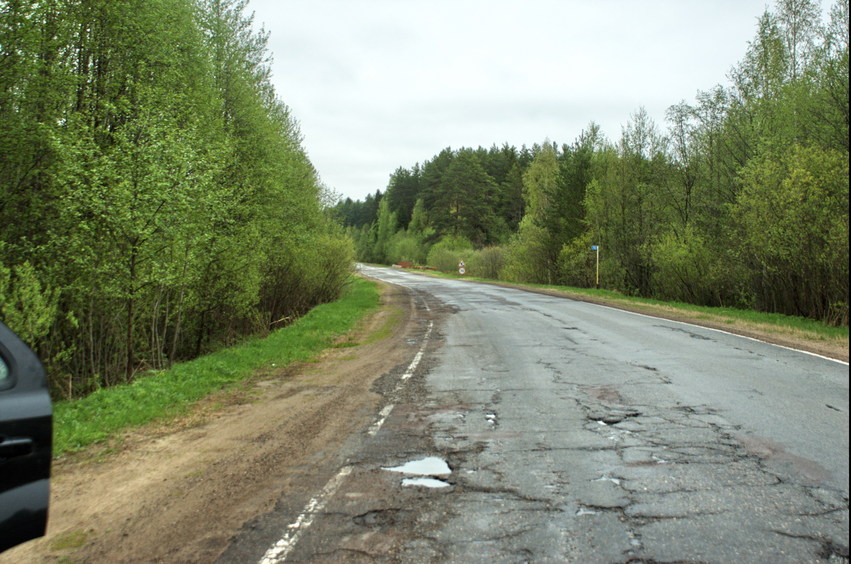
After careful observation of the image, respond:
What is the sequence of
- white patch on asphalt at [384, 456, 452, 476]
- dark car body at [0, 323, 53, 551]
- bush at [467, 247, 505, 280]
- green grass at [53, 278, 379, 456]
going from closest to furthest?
dark car body at [0, 323, 53, 551] < white patch on asphalt at [384, 456, 452, 476] < green grass at [53, 278, 379, 456] < bush at [467, 247, 505, 280]

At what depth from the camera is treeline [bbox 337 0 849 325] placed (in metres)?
15.5

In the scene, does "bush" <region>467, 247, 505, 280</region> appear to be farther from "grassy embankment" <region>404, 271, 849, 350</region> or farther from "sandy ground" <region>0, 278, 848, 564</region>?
"sandy ground" <region>0, 278, 848, 564</region>

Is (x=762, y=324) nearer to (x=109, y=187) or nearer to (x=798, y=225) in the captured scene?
(x=798, y=225)

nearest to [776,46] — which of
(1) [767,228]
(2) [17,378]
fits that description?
(1) [767,228]

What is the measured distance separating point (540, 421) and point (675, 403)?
1.93 m

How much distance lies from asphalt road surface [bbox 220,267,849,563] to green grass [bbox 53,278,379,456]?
9.44 feet

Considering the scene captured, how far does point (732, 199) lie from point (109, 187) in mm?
22412

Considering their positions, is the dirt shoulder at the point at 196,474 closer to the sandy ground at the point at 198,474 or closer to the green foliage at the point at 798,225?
the sandy ground at the point at 198,474

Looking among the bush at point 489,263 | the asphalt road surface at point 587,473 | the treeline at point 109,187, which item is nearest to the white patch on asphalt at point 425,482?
the asphalt road surface at point 587,473

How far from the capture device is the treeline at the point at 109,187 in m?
9.51

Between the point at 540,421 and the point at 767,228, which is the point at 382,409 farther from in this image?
the point at 767,228

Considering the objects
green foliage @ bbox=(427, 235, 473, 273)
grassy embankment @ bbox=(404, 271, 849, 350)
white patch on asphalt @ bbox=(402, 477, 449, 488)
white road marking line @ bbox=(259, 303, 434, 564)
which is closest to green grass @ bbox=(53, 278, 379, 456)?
white road marking line @ bbox=(259, 303, 434, 564)

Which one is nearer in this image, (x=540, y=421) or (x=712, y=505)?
(x=712, y=505)

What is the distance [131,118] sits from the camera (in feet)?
38.1
